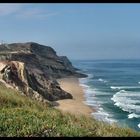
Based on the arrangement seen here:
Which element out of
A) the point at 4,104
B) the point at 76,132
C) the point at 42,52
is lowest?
the point at 42,52

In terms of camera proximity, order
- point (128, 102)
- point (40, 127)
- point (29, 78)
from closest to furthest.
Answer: point (40, 127) < point (29, 78) < point (128, 102)

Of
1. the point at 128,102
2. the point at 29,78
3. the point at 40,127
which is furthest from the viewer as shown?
the point at 128,102

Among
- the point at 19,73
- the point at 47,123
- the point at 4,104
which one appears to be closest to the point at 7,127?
the point at 47,123

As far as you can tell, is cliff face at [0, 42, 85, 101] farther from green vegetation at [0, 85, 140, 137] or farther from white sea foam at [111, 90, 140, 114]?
green vegetation at [0, 85, 140, 137]

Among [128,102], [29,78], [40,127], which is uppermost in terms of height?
[40,127]

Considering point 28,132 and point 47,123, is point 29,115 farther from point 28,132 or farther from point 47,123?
point 28,132

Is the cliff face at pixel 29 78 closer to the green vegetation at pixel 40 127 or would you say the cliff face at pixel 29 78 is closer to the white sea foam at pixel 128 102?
the white sea foam at pixel 128 102

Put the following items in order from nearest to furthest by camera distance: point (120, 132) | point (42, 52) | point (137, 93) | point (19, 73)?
point (120, 132) < point (19, 73) < point (137, 93) < point (42, 52)

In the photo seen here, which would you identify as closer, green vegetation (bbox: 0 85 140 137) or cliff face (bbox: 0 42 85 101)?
green vegetation (bbox: 0 85 140 137)

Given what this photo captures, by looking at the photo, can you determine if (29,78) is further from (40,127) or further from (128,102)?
(40,127)

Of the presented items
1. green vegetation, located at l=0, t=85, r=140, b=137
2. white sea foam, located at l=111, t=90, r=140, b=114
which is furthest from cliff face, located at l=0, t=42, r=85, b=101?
green vegetation, located at l=0, t=85, r=140, b=137

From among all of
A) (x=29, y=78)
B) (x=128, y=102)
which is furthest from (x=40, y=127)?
(x=128, y=102)
